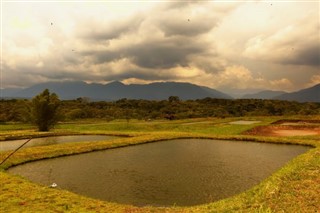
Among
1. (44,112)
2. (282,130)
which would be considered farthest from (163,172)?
(44,112)

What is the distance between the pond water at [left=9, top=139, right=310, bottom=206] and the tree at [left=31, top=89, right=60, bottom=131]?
42.5 metres

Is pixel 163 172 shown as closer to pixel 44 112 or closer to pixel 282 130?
pixel 282 130

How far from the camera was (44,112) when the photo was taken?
277 feet

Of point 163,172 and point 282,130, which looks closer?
point 163,172

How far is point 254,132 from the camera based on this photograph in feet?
238

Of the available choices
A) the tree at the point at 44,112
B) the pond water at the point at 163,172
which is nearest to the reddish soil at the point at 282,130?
the pond water at the point at 163,172

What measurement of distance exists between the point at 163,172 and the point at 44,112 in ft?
200

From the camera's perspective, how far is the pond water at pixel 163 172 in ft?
84.4

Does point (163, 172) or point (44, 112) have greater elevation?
point (44, 112)

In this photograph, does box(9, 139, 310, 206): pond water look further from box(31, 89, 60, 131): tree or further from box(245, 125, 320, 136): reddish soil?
box(31, 89, 60, 131): tree

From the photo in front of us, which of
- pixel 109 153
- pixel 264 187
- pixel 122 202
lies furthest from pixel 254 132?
pixel 122 202

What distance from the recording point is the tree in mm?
84000

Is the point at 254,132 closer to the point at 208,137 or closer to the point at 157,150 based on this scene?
the point at 208,137

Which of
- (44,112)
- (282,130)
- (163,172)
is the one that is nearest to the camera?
(163,172)
